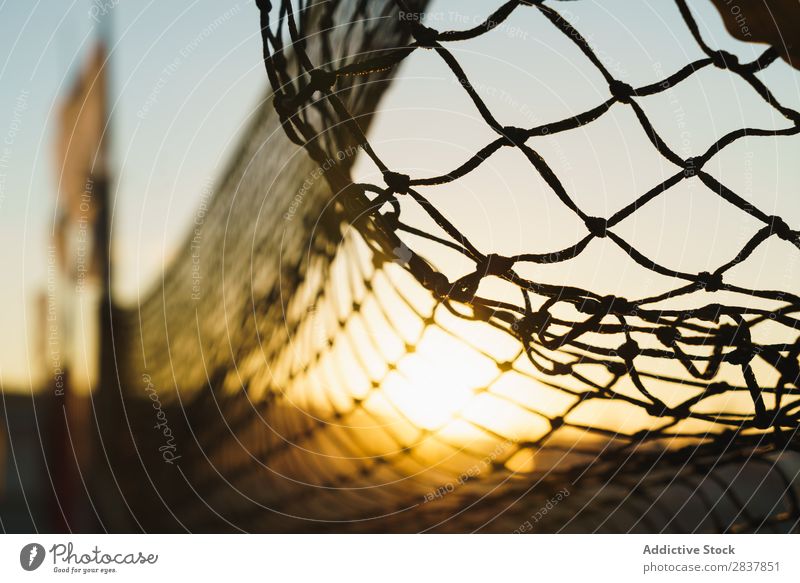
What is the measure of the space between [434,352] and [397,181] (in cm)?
18

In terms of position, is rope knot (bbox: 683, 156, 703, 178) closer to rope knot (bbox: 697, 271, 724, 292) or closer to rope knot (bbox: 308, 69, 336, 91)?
rope knot (bbox: 697, 271, 724, 292)

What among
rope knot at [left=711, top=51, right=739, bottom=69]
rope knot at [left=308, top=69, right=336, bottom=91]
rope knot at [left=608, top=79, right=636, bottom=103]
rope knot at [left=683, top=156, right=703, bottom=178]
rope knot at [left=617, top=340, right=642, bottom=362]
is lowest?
rope knot at [left=617, top=340, right=642, bottom=362]

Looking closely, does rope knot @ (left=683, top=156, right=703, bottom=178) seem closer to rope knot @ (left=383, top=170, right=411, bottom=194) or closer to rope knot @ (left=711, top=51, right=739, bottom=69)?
rope knot @ (left=711, top=51, right=739, bottom=69)

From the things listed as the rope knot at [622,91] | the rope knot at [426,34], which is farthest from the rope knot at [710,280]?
the rope knot at [426,34]

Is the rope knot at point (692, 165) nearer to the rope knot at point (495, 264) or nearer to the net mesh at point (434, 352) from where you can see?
the net mesh at point (434, 352)

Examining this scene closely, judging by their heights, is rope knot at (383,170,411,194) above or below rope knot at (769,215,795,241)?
above

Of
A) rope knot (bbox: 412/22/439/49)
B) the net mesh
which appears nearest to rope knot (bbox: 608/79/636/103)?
the net mesh

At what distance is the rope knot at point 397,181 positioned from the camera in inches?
20.4

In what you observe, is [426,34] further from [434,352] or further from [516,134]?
[434,352]

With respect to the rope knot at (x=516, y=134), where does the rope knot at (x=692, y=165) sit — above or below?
below

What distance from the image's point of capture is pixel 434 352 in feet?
2.08

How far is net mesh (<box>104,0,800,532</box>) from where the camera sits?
536 mm

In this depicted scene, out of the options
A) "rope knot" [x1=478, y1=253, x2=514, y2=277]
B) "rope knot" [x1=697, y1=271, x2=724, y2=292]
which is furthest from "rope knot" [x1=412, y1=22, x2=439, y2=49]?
"rope knot" [x1=697, y1=271, x2=724, y2=292]

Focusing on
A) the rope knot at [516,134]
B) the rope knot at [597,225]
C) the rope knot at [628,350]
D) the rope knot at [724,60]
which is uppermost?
the rope knot at [724,60]
